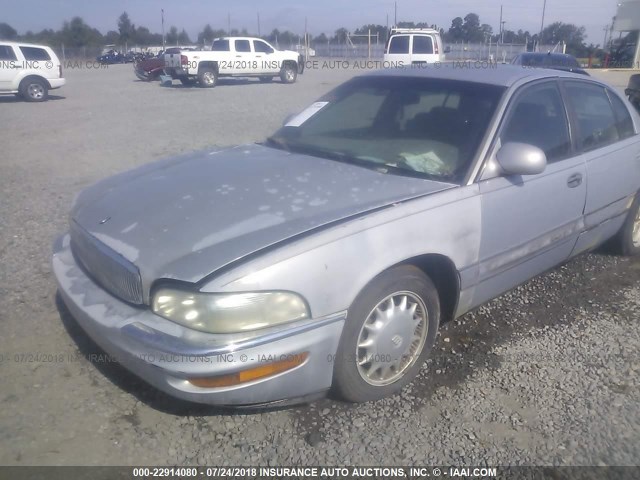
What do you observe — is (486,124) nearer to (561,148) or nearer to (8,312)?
(561,148)

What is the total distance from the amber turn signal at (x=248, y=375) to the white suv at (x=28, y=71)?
17090mm

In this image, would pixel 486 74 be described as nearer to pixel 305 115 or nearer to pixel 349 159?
pixel 349 159

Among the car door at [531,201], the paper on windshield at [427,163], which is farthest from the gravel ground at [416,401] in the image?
the paper on windshield at [427,163]

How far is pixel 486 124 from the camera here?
10.3 feet

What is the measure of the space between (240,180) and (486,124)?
1394 millimetres

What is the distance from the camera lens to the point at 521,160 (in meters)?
2.94

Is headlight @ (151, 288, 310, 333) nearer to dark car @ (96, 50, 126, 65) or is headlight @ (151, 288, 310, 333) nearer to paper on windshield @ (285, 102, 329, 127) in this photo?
paper on windshield @ (285, 102, 329, 127)

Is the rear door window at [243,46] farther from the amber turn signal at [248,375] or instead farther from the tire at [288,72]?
the amber turn signal at [248,375]

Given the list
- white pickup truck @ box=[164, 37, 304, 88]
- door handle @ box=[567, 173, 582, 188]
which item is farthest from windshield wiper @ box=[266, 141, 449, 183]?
white pickup truck @ box=[164, 37, 304, 88]

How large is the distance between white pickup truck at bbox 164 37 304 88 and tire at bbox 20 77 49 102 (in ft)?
19.7

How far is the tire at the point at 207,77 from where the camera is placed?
22016 mm

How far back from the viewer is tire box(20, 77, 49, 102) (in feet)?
53.8

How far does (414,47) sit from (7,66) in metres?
13.2

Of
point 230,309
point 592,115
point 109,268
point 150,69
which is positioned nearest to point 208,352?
point 230,309
